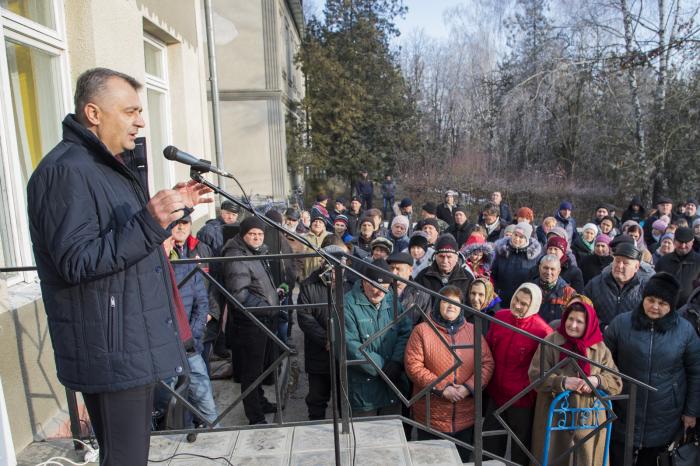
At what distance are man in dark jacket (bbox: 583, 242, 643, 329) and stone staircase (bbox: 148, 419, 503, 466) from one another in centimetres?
215

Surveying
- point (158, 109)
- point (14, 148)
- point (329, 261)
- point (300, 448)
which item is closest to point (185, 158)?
point (329, 261)

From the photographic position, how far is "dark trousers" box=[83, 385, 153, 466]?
169cm

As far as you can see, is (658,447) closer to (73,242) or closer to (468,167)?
(73,242)

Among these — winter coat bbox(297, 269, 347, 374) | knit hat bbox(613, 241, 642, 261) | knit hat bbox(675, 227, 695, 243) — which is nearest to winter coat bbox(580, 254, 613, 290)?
knit hat bbox(675, 227, 695, 243)

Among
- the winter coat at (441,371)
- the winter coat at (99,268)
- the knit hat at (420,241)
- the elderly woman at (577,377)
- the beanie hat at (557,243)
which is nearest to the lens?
the winter coat at (99,268)

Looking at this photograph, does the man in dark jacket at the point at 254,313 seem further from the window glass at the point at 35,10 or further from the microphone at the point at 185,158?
the microphone at the point at 185,158

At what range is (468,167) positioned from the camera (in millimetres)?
19062

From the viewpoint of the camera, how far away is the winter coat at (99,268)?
1498 mm

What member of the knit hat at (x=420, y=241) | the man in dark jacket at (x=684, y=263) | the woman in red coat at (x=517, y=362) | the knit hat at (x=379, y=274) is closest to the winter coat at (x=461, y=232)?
the knit hat at (x=420, y=241)

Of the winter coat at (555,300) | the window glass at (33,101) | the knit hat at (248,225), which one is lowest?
the winter coat at (555,300)

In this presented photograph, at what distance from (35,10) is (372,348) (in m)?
3.20

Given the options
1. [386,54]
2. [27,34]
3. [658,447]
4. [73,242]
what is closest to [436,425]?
[658,447]

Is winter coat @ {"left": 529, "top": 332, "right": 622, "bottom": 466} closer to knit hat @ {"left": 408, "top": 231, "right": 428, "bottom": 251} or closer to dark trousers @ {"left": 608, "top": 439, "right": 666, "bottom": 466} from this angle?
dark trousers @ {"left": 608, "top": 439, "right": 666, "bottom": 466}

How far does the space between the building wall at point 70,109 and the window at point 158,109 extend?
0.15ft
